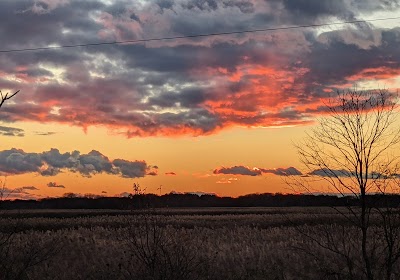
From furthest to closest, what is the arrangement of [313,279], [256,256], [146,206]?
[256,256] → [313,279] → [146,206]

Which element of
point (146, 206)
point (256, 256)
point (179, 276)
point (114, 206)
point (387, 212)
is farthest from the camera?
point (114, 206)

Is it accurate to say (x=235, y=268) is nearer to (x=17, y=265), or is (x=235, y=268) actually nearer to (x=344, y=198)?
(x=344, y=198)

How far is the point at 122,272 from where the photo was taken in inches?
691

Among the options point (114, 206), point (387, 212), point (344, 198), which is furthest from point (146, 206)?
point (114, 206)

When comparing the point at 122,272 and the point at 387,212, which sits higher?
the point at 387,212

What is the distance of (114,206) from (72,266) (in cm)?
8434

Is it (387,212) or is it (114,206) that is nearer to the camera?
(387,212)

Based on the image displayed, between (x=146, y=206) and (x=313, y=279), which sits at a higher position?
(x=146, y=206)

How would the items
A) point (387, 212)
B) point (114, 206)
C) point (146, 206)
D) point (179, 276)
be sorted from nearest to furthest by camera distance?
point (387, 212)
point (179, 276)
point (146, 206)
point (114, 206)

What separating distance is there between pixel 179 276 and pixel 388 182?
19.5 ft

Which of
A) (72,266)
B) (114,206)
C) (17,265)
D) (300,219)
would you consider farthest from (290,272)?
(114,206)

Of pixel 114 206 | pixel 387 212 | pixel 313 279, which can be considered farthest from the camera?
pixel 114 206

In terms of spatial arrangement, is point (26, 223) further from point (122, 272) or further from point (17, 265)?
point (122, 272)

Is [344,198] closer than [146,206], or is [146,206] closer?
[344,198]
